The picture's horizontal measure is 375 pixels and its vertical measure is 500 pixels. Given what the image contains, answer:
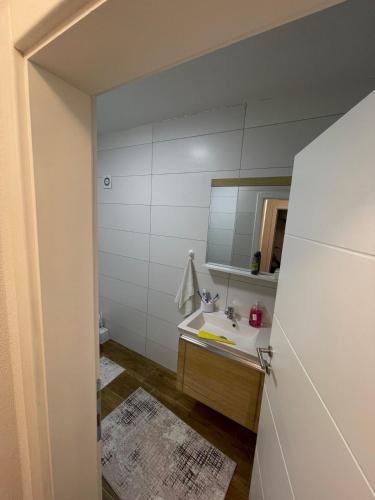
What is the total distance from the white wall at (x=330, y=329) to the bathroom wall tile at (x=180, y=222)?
0.97 metres

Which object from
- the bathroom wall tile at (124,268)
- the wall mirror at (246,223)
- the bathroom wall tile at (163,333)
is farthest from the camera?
the bathroom wall tile at (124,268)

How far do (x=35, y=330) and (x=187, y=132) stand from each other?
1.76 m

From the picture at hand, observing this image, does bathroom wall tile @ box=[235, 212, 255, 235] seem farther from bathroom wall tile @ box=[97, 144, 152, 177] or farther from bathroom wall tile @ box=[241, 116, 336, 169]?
bathroom wall tile @ box=[97, 144, 152, 177]

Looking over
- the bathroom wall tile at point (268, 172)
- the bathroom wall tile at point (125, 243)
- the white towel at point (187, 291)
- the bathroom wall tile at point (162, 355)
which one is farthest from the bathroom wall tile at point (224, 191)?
the bathroom wall tile at point (162, 355)

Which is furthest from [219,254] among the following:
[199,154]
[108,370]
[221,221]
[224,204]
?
[108,370]

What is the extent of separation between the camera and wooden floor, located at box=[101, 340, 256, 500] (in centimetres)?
132

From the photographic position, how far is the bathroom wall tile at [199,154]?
156 cm

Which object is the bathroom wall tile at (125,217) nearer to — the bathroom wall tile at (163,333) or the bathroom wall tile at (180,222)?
the bathroom wall tile at (180,222)

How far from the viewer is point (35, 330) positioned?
0.44m

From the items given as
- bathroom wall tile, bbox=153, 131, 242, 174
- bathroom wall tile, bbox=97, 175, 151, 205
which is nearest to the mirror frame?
bathroom wall tile, bbox=153, 131, 242, 174

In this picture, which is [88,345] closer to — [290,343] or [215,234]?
[290,343]

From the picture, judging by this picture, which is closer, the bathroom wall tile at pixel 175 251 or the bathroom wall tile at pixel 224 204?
the bathroom wall tile at pixel 224 204

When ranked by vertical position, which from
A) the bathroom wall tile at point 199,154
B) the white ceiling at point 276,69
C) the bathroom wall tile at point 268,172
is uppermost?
the white ceiling at point 276,69

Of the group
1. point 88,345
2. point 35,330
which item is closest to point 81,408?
point 88,345
